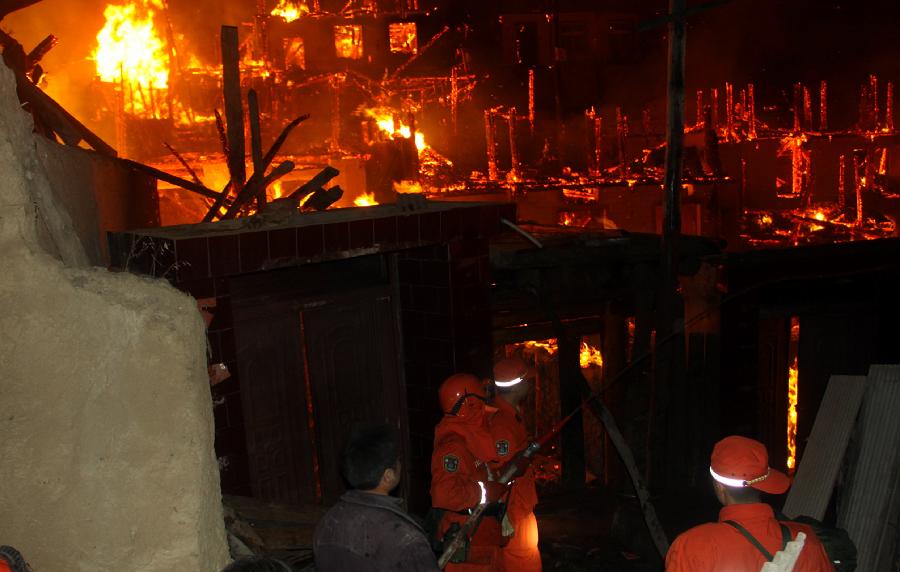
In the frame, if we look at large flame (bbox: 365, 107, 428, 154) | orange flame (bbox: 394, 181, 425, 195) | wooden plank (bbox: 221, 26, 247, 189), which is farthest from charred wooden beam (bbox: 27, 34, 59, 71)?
large flame (bbox: 365, 107, 428, 154)

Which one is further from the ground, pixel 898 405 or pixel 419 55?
pixel 419 55

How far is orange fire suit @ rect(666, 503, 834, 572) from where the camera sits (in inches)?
128

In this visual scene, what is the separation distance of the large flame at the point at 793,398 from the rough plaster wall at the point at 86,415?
8.90 m

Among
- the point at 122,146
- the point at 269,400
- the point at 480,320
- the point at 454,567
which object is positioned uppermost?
the point at 122,146

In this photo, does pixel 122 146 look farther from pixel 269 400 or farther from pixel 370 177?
pixel 269 400

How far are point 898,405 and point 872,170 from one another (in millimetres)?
24656

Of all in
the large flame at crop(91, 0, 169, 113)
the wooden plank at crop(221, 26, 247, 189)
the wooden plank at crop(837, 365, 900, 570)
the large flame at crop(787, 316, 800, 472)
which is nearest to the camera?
the wooden plank at crop(837, 365, 900, 570)

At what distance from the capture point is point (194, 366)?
112 inches

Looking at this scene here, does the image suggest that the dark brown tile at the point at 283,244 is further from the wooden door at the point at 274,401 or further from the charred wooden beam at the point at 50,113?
the charred wooden beam at the point at 50,113

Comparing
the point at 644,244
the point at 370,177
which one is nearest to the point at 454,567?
the point at 644,244

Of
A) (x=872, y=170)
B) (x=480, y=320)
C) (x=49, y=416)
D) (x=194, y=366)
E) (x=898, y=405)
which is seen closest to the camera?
(x=49, y=416)

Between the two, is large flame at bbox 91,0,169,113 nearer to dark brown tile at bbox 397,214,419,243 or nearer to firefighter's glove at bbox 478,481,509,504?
dark brown tile at bbox 397,214,419,243

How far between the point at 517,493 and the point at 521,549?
404mm

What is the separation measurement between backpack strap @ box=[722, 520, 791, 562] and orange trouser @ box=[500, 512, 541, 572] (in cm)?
237
